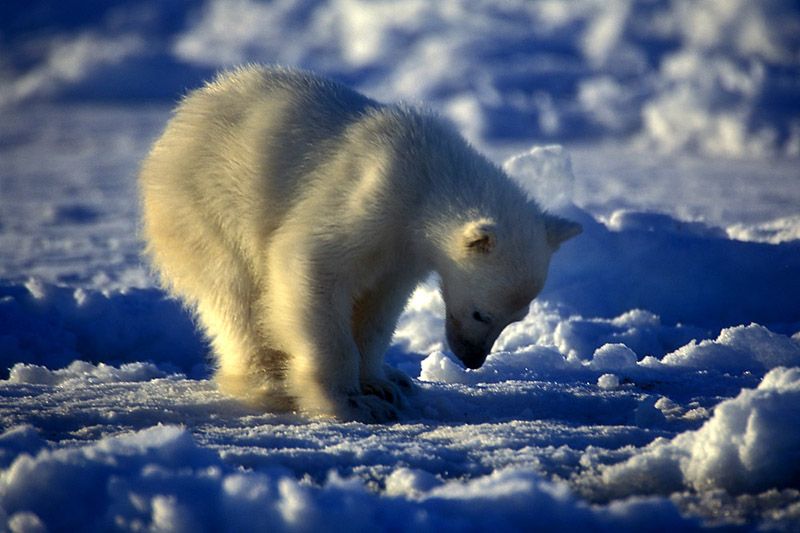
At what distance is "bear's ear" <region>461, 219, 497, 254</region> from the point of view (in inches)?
109

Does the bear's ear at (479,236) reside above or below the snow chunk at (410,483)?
above

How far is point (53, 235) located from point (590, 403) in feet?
22.1

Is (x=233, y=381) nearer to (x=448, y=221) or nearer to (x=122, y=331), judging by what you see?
(x=448, y=221)

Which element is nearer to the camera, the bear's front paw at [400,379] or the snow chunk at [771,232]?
the bear's front paw at [400,379]

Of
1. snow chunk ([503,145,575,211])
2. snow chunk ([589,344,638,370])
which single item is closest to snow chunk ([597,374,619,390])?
snow chunk ([589,344,638,370])

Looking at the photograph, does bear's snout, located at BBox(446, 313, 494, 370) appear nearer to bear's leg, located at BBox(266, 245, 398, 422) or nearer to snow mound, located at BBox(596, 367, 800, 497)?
bear's leg, located at BBox(266, 245, 398, 422)

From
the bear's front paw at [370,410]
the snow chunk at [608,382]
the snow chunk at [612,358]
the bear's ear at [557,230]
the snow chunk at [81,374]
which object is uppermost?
the bear's ear at [557,230]

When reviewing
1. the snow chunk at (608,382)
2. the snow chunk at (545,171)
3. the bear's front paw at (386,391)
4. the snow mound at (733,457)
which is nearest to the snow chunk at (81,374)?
the bear's front paw at (386,391)

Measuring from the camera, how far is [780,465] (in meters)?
1.90

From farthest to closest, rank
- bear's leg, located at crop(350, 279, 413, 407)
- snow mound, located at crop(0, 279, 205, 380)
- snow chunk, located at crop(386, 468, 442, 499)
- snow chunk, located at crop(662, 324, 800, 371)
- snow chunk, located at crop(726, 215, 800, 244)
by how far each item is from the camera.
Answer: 1. snow chunk, located at crop(726, 215, 800, 244)
2. snow mound, located at crop(0, 279, 205, 380)
3. snow chunk, located at crop(662, 324, 800, 371)
4. bear's leg, located at crop(350, 279, 413, 407)
5. snow chunk, located at crop(386, 468, 442, 499)

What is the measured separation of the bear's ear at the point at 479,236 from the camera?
9.10ft

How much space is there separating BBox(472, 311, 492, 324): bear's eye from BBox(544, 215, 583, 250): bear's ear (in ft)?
1.49

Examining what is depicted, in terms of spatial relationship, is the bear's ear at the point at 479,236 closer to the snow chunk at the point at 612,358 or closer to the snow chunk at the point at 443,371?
the snow chunk at the point at 443,371

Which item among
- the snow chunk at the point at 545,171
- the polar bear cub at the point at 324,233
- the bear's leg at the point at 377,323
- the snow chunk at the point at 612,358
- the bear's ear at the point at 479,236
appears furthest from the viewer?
the snow chunk at the point at 545,171
